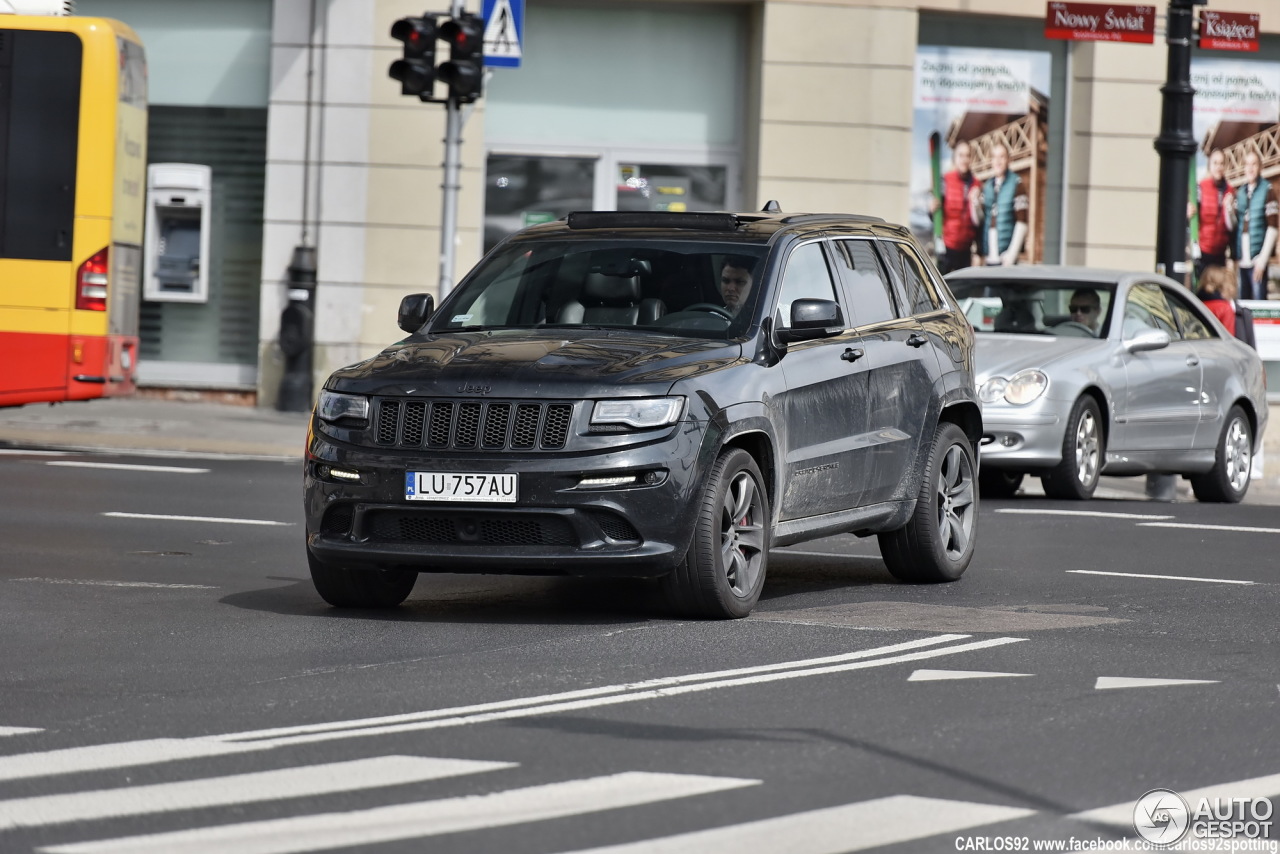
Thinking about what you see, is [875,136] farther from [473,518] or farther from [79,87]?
[473,518]

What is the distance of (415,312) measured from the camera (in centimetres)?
949

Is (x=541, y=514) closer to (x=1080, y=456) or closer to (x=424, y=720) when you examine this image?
(x=424, y=720)

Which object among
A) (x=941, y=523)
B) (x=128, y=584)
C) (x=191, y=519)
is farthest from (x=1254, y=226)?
(x=128, y=584)

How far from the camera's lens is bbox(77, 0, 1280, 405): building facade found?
22812 mm

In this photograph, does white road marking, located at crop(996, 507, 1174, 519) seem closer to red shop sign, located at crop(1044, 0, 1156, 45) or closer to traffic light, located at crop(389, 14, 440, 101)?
red shop sign, located at crop(1044, 0, 1156, 45)

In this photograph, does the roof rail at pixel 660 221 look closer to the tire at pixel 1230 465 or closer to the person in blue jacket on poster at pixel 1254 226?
the tire at pixel 1230 465

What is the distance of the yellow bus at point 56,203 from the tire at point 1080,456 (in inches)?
279

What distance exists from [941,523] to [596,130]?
13973 millimetres

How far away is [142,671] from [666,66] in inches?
675

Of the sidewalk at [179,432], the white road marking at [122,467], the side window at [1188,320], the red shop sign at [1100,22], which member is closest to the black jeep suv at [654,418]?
the side window at [1188,320]

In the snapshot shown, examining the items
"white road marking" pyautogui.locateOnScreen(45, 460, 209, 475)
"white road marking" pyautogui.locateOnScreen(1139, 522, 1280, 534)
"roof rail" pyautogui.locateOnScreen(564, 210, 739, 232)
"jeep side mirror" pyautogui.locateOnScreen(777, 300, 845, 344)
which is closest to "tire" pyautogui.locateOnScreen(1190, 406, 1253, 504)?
"white road marking" pyautogui.locateOnScreen(1139, 522, 1280, 534)

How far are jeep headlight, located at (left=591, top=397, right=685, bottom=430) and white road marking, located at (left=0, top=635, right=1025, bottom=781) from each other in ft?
3.76

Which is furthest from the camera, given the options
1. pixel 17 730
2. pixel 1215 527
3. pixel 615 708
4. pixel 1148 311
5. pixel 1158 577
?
pixel 1148 311

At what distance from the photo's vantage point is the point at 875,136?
76.0ft
